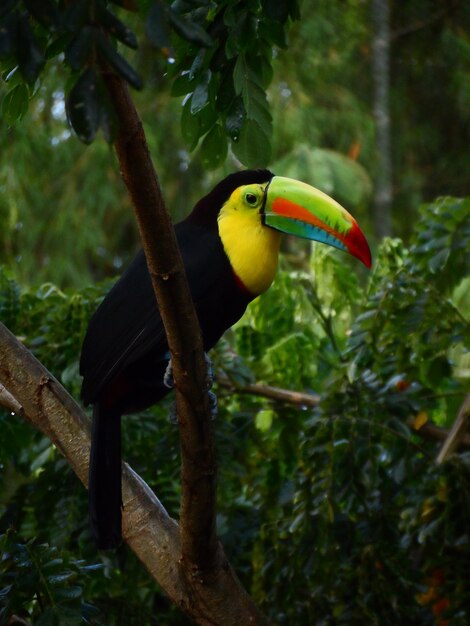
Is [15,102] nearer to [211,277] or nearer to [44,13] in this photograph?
[44,13]

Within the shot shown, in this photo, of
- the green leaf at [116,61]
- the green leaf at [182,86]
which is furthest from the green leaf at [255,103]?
the green leaf at [116,61]

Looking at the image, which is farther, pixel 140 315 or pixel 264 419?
pixel 264 419

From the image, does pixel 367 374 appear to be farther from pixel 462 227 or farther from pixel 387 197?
pixel 387 197

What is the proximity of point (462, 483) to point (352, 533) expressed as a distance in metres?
0.39

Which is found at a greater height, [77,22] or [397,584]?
[77,22]

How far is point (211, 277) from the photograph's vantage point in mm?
2688

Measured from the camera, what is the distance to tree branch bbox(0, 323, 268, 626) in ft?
7.30

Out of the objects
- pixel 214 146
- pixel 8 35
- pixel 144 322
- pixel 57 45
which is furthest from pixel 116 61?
pixel 144 322

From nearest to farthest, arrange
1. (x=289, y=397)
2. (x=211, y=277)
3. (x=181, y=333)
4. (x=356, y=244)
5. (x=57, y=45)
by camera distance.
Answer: (x=57, y=45) < (x=181, y=333) < (x=356, y=244) < (x=211, y=277) < (x=289, y=397)

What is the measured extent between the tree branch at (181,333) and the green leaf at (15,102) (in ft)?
1.36

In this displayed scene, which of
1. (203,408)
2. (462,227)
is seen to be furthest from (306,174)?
(203,408)

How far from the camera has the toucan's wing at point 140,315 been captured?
8.55 feet

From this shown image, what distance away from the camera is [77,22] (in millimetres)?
1398

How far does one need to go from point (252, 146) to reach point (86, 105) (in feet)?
2.68
